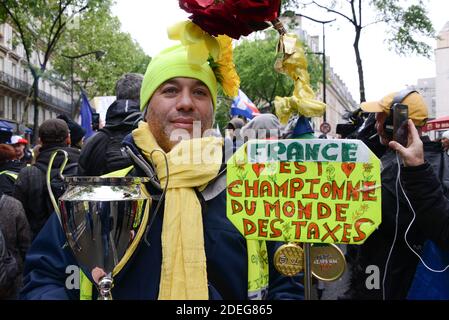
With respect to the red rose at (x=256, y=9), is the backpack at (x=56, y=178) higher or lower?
lower

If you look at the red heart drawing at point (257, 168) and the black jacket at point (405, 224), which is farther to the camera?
the black jacket at point (405, 224)

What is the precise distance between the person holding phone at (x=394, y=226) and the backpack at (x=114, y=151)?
1.45 m

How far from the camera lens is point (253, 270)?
5.65ft

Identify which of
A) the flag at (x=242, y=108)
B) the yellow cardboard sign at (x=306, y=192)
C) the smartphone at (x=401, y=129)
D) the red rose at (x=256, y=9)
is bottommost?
the yellow cardboard sign at (x=306, y=192)

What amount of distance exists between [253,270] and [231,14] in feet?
2.85

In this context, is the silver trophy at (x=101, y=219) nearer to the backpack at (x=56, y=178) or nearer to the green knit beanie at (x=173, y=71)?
the green knit beanie at (x=173, y=71)

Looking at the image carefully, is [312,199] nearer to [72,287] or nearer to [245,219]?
[245,219]

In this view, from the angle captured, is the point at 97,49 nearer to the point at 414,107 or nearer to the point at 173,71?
the point at 414,107

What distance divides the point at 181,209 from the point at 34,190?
2483mm

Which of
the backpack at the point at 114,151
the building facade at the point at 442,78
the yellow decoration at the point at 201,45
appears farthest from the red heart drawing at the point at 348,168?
the building facade at the point at 442,78

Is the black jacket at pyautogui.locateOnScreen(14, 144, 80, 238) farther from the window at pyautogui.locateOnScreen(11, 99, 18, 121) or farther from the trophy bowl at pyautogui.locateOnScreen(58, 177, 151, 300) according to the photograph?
the window at pyautogui.locateOnScreen(11, 99, 18, 121)

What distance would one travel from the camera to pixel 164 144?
6.48 ft

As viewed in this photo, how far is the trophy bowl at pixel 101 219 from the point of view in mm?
1530

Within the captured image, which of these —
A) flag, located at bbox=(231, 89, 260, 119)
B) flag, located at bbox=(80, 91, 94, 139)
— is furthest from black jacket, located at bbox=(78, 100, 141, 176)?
flag, located at bbox=(231, 89, 260, 119)
